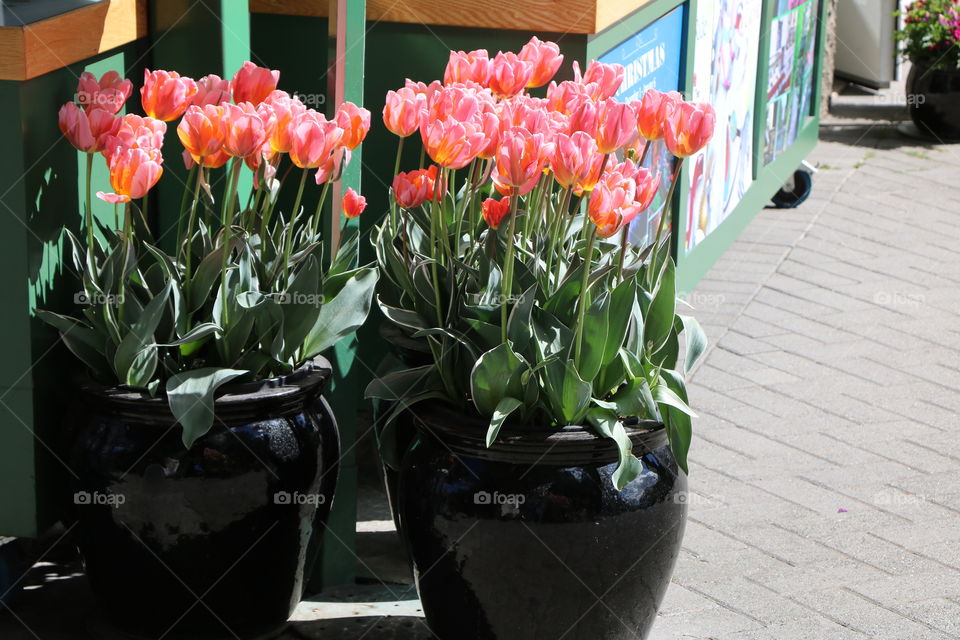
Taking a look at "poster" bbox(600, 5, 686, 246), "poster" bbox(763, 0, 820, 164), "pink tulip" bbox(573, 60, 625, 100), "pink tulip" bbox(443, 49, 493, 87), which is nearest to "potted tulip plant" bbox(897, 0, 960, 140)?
"poster" bbox(763, 0, 820, 164)

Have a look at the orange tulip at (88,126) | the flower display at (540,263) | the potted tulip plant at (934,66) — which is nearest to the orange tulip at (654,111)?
the flower display at (540,263)

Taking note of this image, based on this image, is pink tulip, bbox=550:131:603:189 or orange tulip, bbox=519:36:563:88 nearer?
pink tulip, bbox=550:131:603:189

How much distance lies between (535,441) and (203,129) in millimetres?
771

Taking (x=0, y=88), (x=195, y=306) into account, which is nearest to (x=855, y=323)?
(x=195, y=306)

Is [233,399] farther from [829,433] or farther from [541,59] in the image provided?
[829,433]

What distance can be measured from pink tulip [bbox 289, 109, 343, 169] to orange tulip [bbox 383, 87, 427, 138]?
0.11 m

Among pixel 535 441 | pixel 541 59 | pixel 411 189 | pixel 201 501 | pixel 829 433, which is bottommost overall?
pixel 829 433

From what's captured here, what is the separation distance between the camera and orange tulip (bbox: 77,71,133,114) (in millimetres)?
2221

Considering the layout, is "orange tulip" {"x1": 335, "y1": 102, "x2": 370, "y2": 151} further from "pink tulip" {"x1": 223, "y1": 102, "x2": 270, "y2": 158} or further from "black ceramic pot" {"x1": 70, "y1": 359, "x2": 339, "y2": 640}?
"black ceramic pot" {"x1": 70, "y1": 359, "x2": 339, "y2": 640}

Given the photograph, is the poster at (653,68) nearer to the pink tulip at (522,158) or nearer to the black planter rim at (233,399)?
the pink tulip at (522,158)

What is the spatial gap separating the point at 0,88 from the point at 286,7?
34.4 inches

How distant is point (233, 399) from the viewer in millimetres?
2193

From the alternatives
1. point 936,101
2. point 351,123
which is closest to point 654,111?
point 351,123

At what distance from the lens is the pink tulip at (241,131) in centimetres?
202
